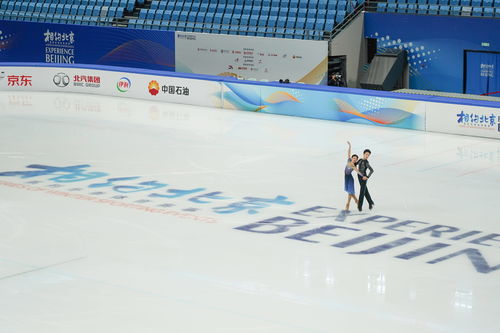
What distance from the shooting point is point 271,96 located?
27422 mm

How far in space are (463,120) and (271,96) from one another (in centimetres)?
587

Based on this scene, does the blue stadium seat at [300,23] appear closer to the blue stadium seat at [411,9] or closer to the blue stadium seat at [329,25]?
the blue stadium seat at [329,25]

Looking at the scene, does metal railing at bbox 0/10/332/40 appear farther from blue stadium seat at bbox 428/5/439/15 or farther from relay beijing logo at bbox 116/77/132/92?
relay beijing logo at bbox 116/77/132/92

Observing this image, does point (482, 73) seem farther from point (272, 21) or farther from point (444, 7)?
point (272, 21)

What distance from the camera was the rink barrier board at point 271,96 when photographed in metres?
24.4

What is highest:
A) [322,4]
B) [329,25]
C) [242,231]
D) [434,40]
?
[322,4]

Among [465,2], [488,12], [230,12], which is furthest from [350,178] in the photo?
[230,12]

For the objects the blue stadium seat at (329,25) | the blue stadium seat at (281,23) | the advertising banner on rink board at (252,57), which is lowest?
the advertising banner on rink board at (252,57)

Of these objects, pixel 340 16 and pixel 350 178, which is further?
pixel 340 16

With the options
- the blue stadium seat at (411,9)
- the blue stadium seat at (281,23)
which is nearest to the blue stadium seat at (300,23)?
the blue stadium seat at (281,23)

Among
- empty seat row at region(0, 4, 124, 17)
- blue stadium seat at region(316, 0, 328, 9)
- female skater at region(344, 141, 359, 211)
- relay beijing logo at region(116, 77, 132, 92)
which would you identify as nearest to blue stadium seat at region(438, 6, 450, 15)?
blue stadium seat at region(316, 0, 328, 9)

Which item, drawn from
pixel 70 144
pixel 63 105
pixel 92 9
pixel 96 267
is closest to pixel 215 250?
pixel 96 267

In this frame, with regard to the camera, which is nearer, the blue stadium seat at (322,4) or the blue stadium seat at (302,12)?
the blue stadium seat at (322,4)

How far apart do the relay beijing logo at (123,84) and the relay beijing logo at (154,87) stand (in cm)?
80
